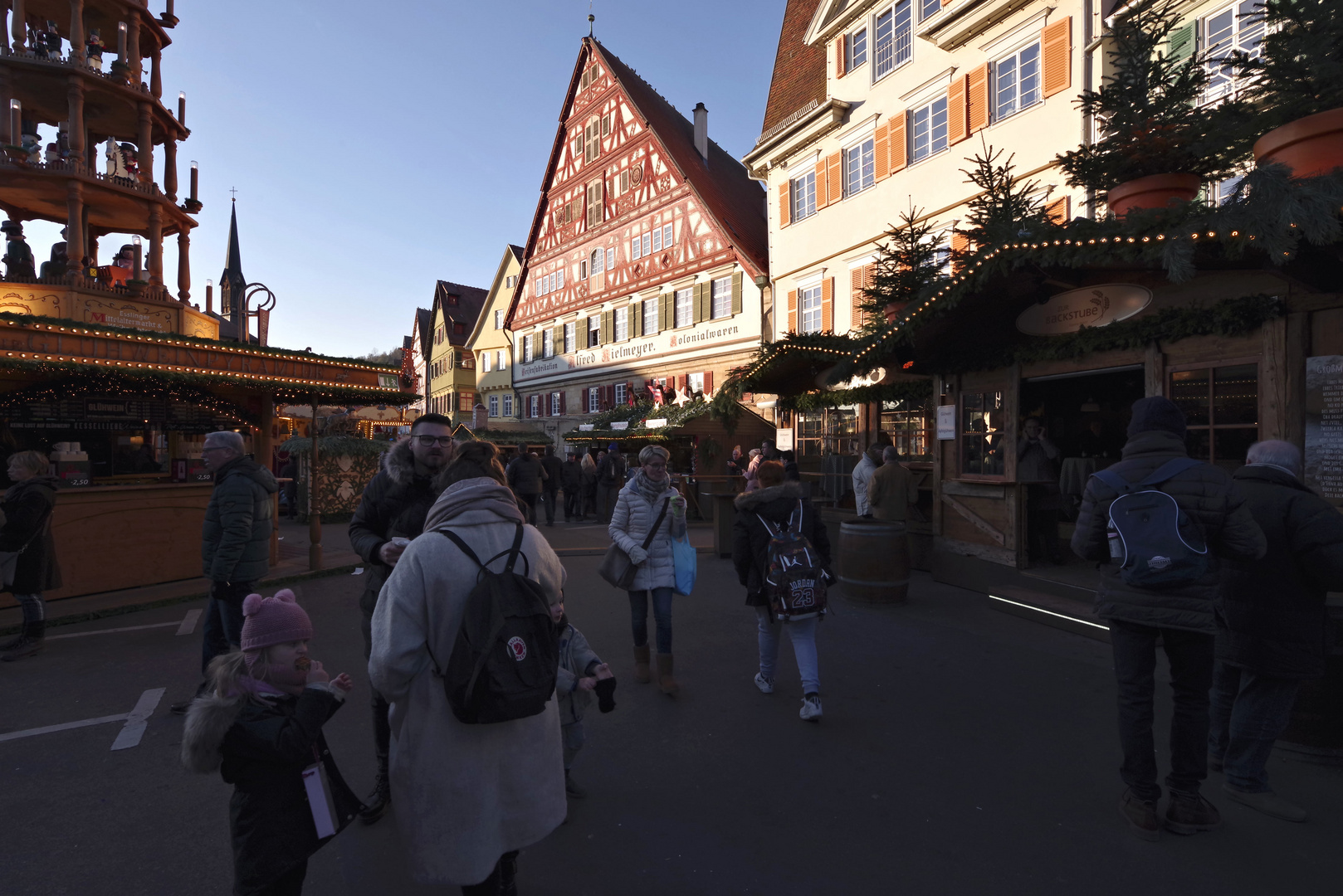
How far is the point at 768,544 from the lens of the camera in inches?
177

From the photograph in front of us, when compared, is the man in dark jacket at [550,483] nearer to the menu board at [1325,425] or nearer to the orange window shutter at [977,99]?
the orange window shutter at [977,99]

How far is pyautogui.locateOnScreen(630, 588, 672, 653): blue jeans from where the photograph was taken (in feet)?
15.6

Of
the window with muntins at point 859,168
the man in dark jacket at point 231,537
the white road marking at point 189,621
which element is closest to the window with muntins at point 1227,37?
the window with muntins at point 859,168

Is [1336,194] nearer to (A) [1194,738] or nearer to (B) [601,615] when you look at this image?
(A) [1194,738]

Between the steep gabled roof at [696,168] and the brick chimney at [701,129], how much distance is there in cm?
30

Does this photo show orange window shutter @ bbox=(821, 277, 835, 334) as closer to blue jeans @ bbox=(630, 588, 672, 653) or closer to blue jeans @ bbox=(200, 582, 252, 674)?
blue jeans @ bbox=(630, 588, 672, 653)

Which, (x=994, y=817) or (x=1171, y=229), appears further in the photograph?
(x=1171, y=229)

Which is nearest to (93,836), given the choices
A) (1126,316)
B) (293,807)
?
(293,807)

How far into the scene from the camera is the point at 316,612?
7395 millimetres

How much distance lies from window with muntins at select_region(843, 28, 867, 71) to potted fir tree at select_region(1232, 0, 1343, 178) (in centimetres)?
1362

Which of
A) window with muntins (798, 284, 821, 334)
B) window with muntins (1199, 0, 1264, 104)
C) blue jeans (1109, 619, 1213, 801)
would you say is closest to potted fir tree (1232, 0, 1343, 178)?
blue jeans (1109, 619, 1213, 801)

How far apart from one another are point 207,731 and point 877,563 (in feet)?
20.7

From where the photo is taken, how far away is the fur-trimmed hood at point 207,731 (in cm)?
192

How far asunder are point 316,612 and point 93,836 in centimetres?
446
